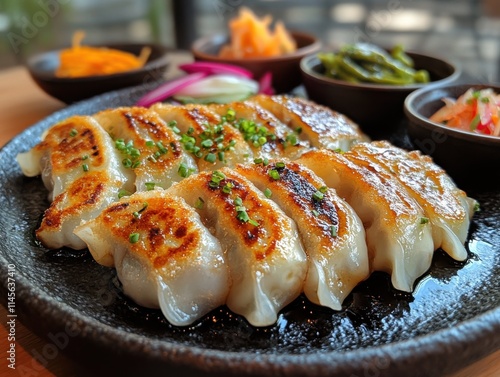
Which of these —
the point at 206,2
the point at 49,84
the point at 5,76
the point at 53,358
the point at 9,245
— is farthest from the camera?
the point at 206,2

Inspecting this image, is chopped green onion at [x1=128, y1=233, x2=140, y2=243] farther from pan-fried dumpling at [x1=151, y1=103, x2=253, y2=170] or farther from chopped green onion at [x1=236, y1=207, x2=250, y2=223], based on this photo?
pan-fried dumpling at [x1=151, y1=103, x2=253, y2=170]

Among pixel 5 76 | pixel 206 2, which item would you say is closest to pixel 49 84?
pixel 5 76

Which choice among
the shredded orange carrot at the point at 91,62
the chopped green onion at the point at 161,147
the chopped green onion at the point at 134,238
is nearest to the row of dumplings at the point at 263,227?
the chopped green onion at the point at 134,238

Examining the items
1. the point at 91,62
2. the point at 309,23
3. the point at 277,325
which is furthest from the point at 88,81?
the point at 309,23

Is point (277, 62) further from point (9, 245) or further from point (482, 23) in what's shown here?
point (482, 23)

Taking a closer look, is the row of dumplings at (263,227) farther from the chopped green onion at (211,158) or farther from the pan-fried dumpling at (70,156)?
the chopped green onion at (211,158)
